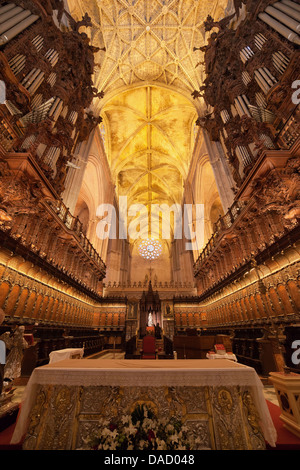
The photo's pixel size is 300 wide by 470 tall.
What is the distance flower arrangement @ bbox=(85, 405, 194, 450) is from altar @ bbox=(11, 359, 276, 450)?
192 mm

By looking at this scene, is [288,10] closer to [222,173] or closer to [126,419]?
[222,173]

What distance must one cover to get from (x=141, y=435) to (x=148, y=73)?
26.8 meters

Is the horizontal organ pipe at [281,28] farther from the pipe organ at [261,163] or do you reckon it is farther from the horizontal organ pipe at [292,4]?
the horizontal organ pipe at [292,4]

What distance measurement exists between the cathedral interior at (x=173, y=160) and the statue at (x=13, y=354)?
5 cm

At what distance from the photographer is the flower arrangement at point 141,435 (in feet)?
5.90

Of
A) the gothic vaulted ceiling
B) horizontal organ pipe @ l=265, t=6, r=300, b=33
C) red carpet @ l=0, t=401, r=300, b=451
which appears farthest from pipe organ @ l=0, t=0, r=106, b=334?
horizontal organ pipe @ l=265, t=6, r=300, b=33

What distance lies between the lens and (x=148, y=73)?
2045 centimetres

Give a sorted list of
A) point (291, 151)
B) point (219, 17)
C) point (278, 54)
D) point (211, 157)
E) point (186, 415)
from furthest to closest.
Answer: point (219, 17)
point (211, 157)
point (278, 54)
point (291, 151)
point (186, 415)

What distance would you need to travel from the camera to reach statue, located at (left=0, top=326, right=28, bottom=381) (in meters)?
2.74
